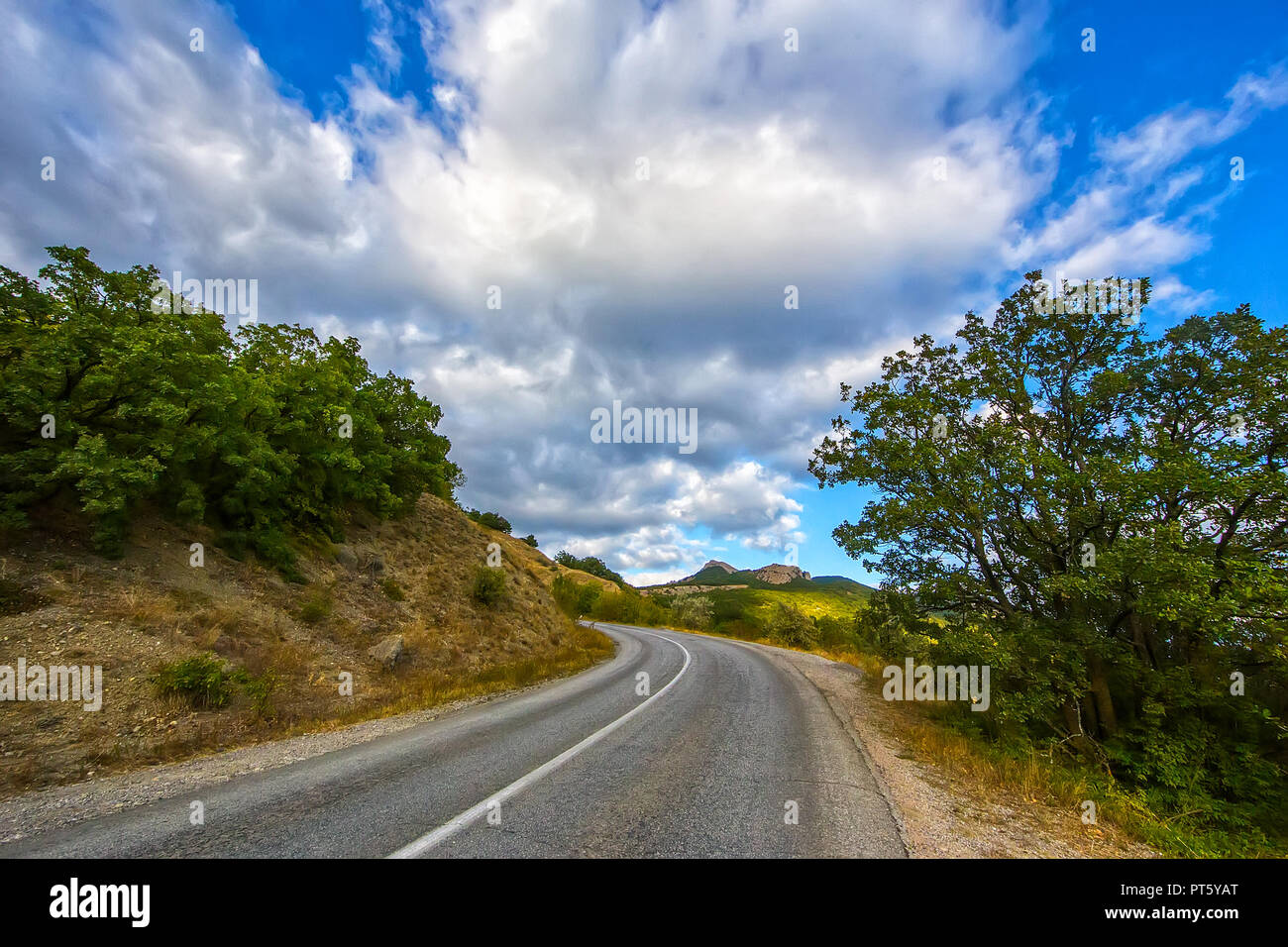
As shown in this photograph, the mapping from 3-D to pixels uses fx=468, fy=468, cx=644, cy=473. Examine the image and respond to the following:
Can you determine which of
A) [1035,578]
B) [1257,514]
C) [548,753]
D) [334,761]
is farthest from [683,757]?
[1257,514]

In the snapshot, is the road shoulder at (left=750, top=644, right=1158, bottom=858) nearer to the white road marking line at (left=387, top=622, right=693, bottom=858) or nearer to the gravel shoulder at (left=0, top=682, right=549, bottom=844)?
the white road marking line at (left=387, top=622, right=693, bottom=858)

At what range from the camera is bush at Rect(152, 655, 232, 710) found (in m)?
7.23

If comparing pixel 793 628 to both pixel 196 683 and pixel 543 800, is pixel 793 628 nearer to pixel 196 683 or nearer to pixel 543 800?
pixel 543 800

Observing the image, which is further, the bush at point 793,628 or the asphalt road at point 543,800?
the bush at point 793,628

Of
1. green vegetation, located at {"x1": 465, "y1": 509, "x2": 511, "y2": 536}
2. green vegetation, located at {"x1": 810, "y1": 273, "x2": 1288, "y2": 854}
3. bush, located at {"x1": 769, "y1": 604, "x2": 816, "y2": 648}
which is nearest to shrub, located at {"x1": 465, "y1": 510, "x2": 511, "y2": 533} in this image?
green vegetation, located at {"x1": 465, "y1": 509, "x2": 511, "y2": 536}

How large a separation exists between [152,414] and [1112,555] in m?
17.2

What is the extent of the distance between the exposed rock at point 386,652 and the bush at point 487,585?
595 centimetres

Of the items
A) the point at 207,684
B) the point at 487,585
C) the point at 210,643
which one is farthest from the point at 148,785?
the point at 487,585

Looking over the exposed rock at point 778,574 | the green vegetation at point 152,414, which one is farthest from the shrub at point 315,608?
the exposed rock at point 778,574

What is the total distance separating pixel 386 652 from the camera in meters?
11.6

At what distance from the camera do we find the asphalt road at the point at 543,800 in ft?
12.9

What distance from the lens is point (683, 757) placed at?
21.9ft

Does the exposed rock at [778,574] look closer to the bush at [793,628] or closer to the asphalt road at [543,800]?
the bush at [793,628]

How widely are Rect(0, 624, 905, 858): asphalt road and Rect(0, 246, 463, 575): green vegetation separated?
21.4 ft
